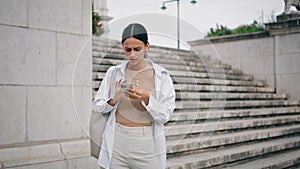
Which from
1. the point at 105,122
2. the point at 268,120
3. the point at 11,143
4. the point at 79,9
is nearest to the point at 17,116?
the point at 11,143

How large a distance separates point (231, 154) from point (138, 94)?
173 inches

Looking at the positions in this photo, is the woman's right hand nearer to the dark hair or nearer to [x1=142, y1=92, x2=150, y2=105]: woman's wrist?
[x1=142, y1=92, x2=150, y2=105]: woman's wrist

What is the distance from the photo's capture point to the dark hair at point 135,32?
262cm

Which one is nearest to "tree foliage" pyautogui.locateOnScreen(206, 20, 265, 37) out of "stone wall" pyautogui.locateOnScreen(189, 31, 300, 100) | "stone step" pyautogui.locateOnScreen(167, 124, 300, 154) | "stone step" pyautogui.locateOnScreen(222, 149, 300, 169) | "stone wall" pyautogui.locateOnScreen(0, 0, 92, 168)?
"stone wall" pyautogui.locateOnScreen(189, 31, 300, 100)

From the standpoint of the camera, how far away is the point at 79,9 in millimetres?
4820

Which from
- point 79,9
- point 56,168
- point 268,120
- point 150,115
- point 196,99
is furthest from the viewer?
point 268,120

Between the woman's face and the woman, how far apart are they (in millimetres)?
13

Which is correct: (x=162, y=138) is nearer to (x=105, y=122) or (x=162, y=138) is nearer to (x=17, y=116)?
(x=105, y=122)

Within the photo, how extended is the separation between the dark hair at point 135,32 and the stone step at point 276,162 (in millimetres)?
4307

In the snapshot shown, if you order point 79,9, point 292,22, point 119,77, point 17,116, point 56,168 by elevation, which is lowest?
point 56,168

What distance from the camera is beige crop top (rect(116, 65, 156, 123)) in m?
2.74

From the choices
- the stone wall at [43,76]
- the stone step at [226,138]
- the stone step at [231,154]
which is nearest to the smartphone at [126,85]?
the stone wall at [43,76]

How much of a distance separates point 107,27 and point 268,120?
6.90 meters

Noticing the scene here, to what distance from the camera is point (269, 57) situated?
483 inches
